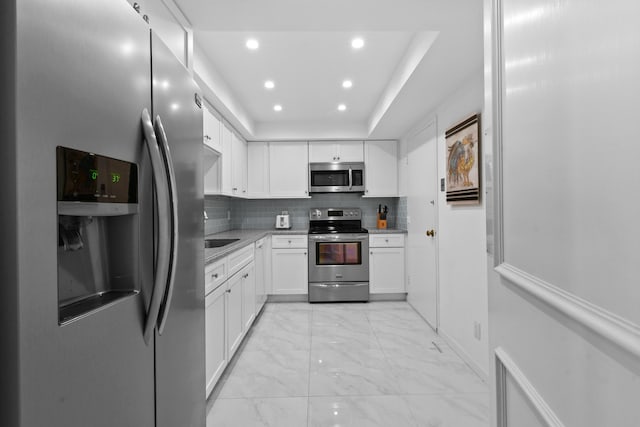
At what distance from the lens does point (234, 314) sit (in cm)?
244

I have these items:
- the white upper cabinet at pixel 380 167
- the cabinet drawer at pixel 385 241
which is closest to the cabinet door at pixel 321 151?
the white upper cabinet at pixel 380 167

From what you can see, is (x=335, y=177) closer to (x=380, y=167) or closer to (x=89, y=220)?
(x=380, y=167)

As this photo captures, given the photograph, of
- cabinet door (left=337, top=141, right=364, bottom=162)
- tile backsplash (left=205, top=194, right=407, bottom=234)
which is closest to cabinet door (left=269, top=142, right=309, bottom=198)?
tile backsplash (left=205, top=194, right=407, bottom=234)

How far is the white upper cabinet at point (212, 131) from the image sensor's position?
2.57m

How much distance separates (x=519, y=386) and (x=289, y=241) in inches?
136

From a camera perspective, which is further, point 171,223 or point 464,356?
point 464,356

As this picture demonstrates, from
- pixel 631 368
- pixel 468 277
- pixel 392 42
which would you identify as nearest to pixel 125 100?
pixel 631 368

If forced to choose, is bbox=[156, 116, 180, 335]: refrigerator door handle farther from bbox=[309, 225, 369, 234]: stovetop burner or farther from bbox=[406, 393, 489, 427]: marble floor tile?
bbox=[309, 225, 369, 234]: stovetop burner

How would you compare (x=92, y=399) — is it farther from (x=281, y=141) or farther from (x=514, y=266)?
(x=281, y=141)

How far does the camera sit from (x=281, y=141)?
431cm

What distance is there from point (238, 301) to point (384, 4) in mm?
2216

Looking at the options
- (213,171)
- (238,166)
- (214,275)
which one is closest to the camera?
(214,275)

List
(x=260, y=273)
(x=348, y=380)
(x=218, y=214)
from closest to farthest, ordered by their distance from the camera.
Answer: (x=348, y=380), (x=260, y=273), (x=218, y=214)

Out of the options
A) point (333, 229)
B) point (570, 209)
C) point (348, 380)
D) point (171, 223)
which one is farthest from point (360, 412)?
point (333, 229)
